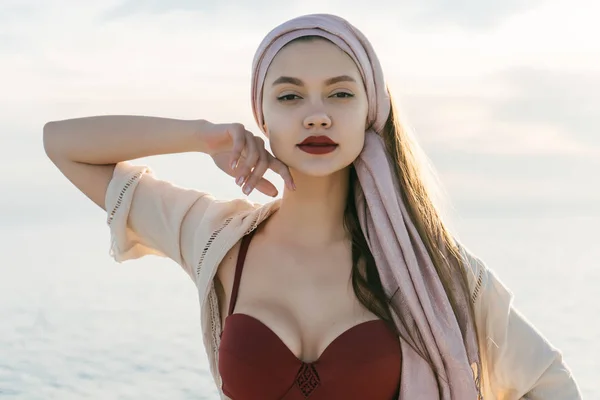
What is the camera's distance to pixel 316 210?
3.07 metres

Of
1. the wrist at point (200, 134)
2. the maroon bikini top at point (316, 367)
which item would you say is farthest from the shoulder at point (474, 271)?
the wrist at point (200, 134)

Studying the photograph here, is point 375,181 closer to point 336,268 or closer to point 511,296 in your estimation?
point 336,268

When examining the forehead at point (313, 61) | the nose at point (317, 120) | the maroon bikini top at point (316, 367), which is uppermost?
the forehead at point (313, 61)

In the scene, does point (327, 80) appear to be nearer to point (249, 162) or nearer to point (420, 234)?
point (249, 162)

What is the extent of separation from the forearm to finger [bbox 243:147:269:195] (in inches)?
11.4

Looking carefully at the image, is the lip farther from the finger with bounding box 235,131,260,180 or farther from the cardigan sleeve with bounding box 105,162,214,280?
the cardigan sleeve with bounding box 105,162,214,280

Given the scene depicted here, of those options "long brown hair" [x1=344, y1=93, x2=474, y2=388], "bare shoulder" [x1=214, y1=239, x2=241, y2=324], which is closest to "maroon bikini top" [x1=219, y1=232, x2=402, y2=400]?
Result: "long brown hair" [x1=344, y1=93, x2=474, y2=388]

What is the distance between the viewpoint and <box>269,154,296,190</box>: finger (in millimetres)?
2889

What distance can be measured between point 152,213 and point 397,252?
81 cm

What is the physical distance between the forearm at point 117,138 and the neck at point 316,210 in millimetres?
336

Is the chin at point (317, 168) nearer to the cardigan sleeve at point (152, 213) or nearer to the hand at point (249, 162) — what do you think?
the hand at point (249, 162)

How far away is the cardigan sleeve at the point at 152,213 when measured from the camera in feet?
10.5

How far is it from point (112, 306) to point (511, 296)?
35.7ft

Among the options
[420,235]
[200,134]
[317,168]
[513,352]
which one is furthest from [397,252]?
[200,134]
